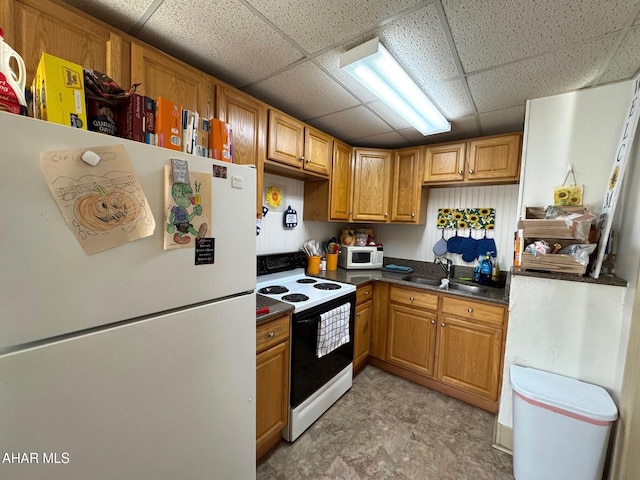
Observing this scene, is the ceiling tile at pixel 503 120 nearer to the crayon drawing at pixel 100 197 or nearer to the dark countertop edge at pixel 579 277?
the dark countertop edge at pixel 579 277

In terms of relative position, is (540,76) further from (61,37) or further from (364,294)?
(61,37)

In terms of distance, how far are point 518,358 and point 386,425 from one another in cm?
101

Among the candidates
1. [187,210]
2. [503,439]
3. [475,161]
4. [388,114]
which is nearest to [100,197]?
[187,210]

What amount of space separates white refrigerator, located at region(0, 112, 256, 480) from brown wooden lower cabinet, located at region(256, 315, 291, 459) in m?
0.36

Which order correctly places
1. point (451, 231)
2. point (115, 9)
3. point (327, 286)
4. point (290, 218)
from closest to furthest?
Result: point (115, 9), point (327, 286), point (290, 218), point (451, 231)

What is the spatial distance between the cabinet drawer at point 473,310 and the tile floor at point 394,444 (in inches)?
29.2

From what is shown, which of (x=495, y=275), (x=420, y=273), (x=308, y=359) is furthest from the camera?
(x=420, y=273)

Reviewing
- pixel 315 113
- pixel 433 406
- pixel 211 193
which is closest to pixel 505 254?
pixel 433 406

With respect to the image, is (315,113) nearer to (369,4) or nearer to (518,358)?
(369,4)

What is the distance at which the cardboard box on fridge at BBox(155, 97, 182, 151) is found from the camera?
907 millimetres

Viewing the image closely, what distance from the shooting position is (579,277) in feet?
4.81

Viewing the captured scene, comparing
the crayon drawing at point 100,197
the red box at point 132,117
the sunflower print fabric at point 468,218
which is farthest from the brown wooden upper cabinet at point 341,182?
the crayon drawing at point 100,197

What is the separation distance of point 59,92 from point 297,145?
59.5 inches

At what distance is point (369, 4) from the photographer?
107 cm
